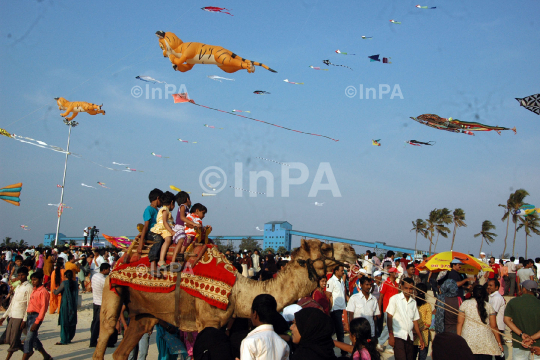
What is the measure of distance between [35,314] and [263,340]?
7.04 m

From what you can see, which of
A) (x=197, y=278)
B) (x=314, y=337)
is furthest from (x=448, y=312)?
(x=314, y=337)

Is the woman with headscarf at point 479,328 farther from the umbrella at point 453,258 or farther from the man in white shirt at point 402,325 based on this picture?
the umbrella at point 453,258

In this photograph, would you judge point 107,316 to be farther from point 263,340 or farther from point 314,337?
point 314,337

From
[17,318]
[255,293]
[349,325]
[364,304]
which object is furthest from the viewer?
[364,304]

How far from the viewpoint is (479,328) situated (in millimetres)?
7172

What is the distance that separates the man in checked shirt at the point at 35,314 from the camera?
8.62 metres

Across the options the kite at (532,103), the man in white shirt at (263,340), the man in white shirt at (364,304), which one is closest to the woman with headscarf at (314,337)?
the man in white shirt at (263,340)

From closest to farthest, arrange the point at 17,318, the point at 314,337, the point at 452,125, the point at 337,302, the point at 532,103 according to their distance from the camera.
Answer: the point at 314,337, the point at 17,318, the point at 337,302, the point at 532,103, the point at 452,125

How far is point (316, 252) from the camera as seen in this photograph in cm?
680

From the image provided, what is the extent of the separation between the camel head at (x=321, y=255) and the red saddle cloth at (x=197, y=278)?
44.9 inches

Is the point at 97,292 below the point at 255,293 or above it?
below

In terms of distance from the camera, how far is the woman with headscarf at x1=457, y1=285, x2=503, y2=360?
7074 millimetres

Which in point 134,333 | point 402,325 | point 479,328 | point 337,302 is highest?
point 479,328

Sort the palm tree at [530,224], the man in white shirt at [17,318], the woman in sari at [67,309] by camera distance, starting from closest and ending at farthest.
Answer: the man in white shirt at [17,318] → the woman in sari at [67,309] → the palm tree at [530,224]
